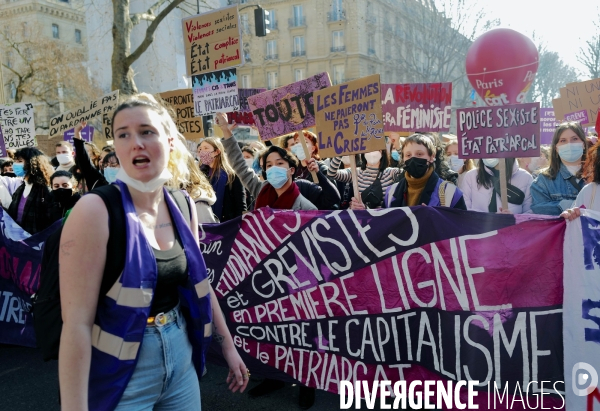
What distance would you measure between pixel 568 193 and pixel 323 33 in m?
45.7

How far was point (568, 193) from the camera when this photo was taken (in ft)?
14.4

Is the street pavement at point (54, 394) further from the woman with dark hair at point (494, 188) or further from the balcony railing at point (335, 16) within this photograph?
the balcony railing at point (335, 16)

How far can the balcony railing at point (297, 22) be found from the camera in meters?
48.5

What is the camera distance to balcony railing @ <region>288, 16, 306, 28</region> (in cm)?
4853

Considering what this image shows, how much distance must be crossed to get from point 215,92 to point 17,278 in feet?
8.90

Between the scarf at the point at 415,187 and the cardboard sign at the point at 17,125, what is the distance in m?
6.67

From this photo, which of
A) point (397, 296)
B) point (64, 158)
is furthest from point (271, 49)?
point (397, 296)

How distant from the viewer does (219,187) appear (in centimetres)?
586

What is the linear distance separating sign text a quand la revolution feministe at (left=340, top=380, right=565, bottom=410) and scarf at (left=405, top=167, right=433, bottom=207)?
1.42m

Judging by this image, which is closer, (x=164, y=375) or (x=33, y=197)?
(x=164, y=375)

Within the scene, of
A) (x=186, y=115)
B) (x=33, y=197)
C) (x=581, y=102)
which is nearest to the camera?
(x=33, y=197)

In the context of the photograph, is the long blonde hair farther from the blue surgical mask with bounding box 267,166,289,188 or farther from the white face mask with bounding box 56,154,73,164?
the white face mask with bounding box 56,154,73,164

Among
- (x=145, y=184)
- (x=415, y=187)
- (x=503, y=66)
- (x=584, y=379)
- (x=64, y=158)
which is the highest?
(x=503, y=66)

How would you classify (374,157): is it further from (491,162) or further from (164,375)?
(164,375)
